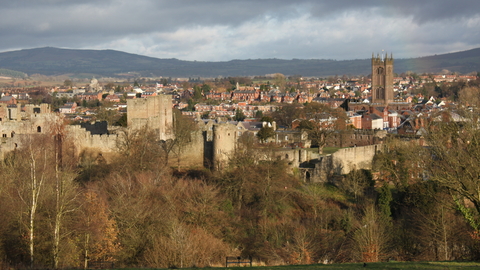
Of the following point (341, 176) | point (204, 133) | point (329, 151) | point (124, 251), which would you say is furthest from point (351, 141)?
point (124, 251)

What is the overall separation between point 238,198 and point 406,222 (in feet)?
24.8

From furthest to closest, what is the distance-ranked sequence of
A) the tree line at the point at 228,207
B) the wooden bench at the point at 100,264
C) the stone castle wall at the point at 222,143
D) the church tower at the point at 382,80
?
the church tower at the point at 382,80 < the stone castle wall at the point at 222,143 < the tree line at the point at 228,207 < the wooden bench at the point at 100,264

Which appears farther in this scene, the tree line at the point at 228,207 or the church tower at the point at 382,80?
the church tower at the point at 382,80

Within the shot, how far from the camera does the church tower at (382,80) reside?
3664 inches

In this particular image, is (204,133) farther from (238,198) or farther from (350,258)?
(350,258)

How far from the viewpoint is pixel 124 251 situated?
18.0 metres

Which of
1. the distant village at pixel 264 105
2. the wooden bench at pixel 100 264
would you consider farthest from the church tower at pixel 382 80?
the wooden bench at pixel 100 264

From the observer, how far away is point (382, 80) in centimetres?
9475

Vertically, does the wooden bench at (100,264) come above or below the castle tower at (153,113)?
below

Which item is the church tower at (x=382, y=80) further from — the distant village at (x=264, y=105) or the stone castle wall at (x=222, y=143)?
the stone castle wall at (x=222, y=143)

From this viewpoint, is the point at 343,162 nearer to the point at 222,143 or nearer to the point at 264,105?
the point at 222,143

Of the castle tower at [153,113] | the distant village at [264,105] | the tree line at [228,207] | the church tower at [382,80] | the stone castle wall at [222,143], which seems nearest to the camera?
the tree line at [228,207]

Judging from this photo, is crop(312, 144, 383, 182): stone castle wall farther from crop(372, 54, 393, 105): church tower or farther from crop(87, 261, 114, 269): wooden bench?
crop(372, 54, 393, 105): church tower

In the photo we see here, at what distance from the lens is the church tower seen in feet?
305
